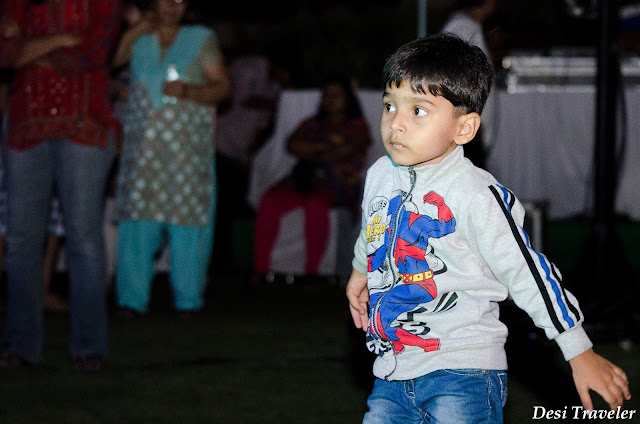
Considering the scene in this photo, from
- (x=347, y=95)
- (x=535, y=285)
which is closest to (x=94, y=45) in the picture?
(x=535, y=285)

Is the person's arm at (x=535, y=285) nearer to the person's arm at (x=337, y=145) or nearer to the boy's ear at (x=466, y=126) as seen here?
the boy's ear at (x=466, y=126)

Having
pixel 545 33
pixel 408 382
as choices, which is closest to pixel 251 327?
pixel 408 382

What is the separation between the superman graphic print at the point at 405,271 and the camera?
6.79 ft

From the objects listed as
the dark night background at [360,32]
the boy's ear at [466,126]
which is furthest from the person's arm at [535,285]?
the dark night background at [360,32]

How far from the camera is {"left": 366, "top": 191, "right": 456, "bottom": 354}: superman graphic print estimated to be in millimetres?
2070

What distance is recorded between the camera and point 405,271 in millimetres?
2096

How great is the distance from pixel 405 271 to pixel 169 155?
3.53m

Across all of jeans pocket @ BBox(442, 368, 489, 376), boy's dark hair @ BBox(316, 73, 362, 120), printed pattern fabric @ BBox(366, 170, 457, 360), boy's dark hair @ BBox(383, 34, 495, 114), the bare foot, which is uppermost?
boy's dark hair @ BBox(383, 34, 495, 114)

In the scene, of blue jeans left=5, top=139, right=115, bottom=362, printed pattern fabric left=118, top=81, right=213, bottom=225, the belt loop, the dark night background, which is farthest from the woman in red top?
the dark night background

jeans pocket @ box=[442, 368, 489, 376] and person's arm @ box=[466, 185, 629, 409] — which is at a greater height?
person's arm @ box=[466, 185, 629, 409]

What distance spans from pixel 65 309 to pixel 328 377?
7.10 ft

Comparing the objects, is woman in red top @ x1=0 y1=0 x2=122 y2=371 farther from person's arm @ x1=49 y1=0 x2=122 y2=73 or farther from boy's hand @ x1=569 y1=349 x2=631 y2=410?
boy's hand @ x1=569 y1=349 x2=631 y2=410

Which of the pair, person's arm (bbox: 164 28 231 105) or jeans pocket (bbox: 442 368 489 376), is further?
person's arm (bbox: 164 28 231 105)

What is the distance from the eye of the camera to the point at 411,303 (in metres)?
2.09
